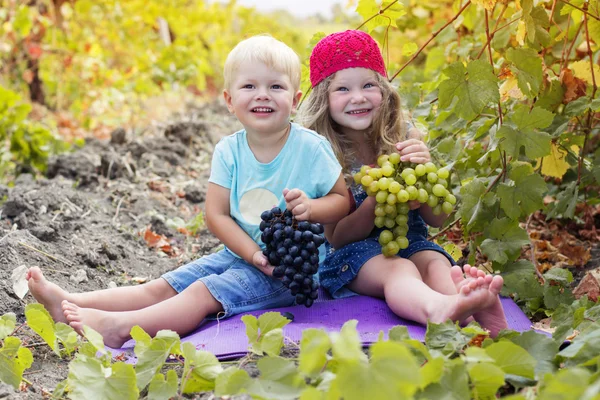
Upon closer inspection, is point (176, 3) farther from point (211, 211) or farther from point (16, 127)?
point (211, 211)

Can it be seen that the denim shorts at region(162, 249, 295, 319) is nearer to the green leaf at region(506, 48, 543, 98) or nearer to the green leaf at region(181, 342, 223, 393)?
the green leaf at region(181, 342, 223, 393)

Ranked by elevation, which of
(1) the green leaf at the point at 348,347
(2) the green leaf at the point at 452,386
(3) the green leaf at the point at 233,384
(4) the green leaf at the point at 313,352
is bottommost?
(3) the green leaf at the point at 233,384

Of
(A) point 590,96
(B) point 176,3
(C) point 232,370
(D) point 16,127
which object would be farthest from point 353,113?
(B) point 176,3

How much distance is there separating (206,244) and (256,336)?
1468 millimetres

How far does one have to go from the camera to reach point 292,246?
2137mm

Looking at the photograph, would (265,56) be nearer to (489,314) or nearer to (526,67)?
(526,67)

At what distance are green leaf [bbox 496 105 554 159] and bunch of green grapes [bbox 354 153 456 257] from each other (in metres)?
0.22

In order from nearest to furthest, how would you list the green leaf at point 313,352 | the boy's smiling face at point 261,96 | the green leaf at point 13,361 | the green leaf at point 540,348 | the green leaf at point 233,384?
the green leaf at point 313,352 → the green leaf at point 233,384 → the green leaf at point 540,348 → the green leaf at point 13,361 → the boy's smiling face at point 261,96

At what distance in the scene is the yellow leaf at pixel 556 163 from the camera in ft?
8.84

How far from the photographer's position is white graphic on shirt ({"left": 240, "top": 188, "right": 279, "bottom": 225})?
2418mm

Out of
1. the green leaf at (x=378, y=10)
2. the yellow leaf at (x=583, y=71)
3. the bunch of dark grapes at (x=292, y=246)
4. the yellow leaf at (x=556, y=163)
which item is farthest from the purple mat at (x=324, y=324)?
the green leaf at (x=378, y=10)

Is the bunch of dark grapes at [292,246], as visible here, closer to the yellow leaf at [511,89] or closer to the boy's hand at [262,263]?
the boy's hand at [262,263]

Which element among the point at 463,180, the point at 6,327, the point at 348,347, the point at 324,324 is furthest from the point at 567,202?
the point at 6,327

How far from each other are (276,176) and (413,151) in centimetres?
47
